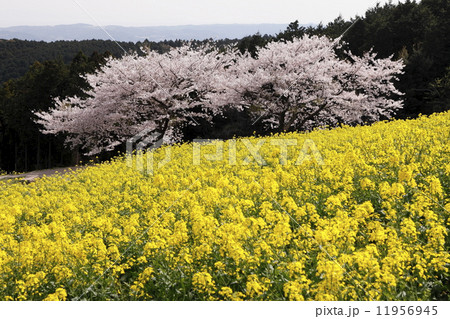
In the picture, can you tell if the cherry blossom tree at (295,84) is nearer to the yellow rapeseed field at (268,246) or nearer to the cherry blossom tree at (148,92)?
the cherry blossom tree at (148,92)

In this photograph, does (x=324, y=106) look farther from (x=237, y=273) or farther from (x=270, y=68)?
(x=237, y=273)

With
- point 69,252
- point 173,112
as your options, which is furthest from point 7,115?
point 69,252

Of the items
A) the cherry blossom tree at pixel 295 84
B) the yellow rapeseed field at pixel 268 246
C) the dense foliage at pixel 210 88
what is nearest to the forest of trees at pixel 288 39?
the dense foliage at pixel 210 88

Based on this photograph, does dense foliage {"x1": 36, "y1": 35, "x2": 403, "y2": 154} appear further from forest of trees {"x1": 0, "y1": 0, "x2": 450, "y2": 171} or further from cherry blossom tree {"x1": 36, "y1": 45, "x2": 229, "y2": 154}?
forest of trees {"x1": 0, "y1": 0, "x2": 450, "y2": 171}

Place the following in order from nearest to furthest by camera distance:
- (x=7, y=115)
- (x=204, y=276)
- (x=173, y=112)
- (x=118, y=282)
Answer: (x=204, y=276)
(x=118, y=282)
(x=173, y=112)
(x=7, y=115)

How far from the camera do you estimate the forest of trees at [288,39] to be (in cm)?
3325

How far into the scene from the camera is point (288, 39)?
46.2 meters

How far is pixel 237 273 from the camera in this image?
516 centimetres

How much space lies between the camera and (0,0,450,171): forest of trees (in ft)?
109

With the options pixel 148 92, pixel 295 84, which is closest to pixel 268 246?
pixel 148 92

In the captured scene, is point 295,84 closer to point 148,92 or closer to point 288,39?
point 148,92

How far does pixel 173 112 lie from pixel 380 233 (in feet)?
69.5

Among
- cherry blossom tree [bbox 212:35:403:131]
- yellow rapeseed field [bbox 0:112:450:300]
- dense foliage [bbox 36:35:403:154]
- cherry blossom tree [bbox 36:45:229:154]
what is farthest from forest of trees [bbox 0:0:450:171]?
yellow rapeseed field [bbox 0:112:450:300]

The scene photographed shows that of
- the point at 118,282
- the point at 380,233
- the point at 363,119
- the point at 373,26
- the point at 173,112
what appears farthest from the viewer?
the point at 373,26
